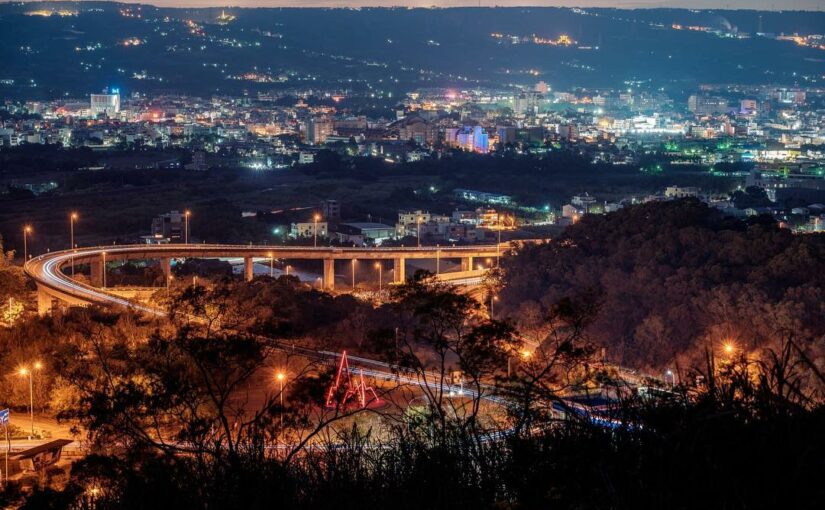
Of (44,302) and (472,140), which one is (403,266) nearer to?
(44,302)

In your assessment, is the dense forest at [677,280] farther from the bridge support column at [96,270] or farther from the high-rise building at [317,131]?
the high-rise building at [317,131]

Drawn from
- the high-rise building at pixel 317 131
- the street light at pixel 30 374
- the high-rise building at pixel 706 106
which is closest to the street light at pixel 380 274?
the street light at pixel 30 374

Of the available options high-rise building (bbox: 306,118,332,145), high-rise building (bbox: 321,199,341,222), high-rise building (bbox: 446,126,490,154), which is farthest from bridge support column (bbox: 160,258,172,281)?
high-rise building (bbox: 306,118,332,145)

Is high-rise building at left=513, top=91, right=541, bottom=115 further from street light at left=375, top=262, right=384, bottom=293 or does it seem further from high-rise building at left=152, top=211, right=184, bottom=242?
street light at left=375, top=262, right=384, bottom=293

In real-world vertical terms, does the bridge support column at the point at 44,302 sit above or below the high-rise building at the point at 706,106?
above

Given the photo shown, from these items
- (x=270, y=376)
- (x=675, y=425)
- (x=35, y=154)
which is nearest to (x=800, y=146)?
(x=35, y=154)

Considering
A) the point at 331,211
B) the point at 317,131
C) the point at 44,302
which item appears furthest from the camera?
the point at 317,131

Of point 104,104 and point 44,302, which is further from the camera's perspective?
point 104,104

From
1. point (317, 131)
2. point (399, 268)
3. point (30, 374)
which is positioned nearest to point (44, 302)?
point (30, 374)
